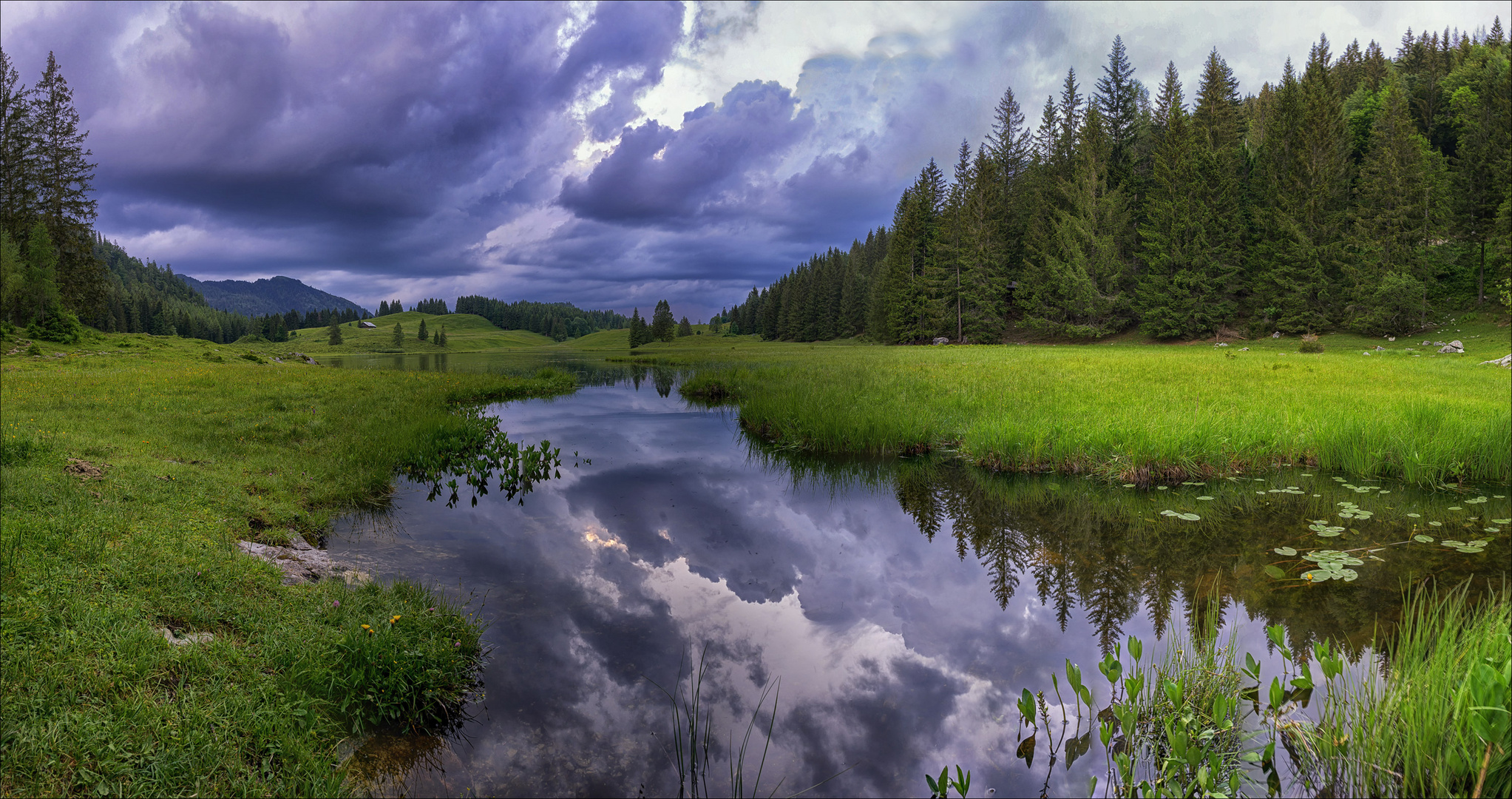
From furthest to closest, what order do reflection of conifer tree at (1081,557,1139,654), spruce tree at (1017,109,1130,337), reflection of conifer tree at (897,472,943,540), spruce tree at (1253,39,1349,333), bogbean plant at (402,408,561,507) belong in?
spruce tree at (1017,109,1130,337), spruce tree at (1253,39,1349,333), bogbean plant at (402,408,561,507), reflection of conifer tree at (897,472,943,540), reflection of conifer tree at (1081,557,1139,654)

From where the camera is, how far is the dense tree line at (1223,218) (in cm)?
4250

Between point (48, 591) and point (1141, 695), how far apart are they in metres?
8.01

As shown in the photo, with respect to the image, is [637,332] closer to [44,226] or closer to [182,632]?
[44,226]

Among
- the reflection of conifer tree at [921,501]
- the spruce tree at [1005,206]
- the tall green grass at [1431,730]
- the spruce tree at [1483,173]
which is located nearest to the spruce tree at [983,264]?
the spruce tree at [1005,206]

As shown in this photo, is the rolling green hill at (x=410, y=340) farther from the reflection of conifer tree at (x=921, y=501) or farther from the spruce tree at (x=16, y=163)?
the reflection of conifer tree at (x=921, y=501)

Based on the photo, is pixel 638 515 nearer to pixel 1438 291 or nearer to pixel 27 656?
pixel 27 656

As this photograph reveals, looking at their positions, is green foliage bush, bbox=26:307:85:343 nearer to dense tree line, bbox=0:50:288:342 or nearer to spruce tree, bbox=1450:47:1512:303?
dense tree line, bbox=0:50:288:342

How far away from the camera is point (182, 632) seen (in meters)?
4.45

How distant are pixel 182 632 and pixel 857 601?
5.73 meters

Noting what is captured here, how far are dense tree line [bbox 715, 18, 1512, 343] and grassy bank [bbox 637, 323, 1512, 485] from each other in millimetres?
26359

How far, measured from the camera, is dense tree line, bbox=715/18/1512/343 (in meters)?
42.5

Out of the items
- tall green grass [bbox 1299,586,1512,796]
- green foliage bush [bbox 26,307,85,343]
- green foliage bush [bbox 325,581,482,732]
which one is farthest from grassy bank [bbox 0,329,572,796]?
green foliage bush [bbox 26,307,85,343]

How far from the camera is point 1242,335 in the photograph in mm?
45562

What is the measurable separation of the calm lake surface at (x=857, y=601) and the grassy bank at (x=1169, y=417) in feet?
2.29
